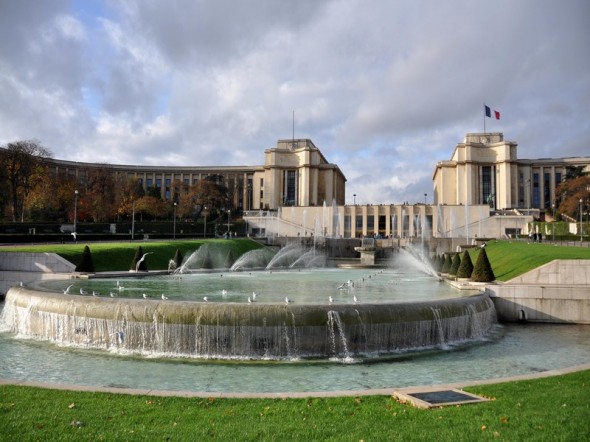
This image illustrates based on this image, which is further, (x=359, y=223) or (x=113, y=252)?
(x=359, y=223)

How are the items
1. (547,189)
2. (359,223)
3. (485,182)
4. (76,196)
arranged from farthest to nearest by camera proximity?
1. (547,189)
2. (485,182)
3. (359,223)
4. (76,196)

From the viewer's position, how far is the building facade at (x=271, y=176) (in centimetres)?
12781

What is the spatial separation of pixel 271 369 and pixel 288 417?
6034mm

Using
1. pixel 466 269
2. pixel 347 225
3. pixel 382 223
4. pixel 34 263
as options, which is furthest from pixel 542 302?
pixel 347 225

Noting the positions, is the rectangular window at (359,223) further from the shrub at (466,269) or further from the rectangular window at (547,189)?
the shrub at (466,269)

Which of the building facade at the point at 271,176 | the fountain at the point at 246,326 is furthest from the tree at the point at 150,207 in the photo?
the fountain at the point at 246,326

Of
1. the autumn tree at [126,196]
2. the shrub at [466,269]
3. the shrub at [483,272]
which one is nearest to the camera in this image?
the shrub at [483,272]

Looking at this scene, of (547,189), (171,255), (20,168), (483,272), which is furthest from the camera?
(547,189)

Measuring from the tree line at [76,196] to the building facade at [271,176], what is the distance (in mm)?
18072

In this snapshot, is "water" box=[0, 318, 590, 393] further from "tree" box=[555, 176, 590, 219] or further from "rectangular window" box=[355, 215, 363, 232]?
"rectangular window" box=[355, 215, 363, 232]

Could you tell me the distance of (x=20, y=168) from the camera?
70250 millimetres

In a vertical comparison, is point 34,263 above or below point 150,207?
below

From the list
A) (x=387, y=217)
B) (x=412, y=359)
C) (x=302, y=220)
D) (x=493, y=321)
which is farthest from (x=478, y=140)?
(x=412, y=359)

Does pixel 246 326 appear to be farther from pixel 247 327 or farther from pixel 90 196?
pixel 90 196
